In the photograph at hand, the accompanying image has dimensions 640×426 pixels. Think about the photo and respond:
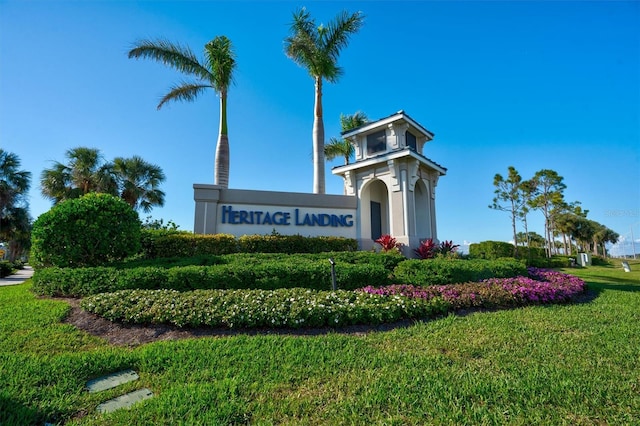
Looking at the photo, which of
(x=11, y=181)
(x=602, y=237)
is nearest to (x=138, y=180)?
(x=11, y=181)

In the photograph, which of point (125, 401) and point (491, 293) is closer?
point (125, 401)

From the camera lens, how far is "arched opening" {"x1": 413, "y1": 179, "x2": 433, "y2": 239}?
51.1 ft

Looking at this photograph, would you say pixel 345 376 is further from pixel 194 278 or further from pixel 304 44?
pixel 304 44

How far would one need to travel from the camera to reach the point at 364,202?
15.3 meters

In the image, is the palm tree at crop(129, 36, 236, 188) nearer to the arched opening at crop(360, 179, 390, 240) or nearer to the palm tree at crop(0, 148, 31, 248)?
the arched opening at crop(360, 179, 390, 240)

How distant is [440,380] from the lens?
288 cm

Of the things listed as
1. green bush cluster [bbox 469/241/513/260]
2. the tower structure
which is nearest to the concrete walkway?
the tower structure

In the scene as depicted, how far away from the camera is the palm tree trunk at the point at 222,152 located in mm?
14523

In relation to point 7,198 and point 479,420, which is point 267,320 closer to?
point 479,420

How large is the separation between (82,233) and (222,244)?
166 inches

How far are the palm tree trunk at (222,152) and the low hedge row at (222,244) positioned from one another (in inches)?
151

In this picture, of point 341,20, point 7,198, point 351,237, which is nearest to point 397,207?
point 351,237

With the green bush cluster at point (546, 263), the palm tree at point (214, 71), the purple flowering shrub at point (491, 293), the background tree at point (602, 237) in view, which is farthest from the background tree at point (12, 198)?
the background tree at point (602, 237)

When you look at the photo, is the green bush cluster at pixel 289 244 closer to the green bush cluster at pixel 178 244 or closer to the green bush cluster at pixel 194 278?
the green bush cluster at pixel 178 244
